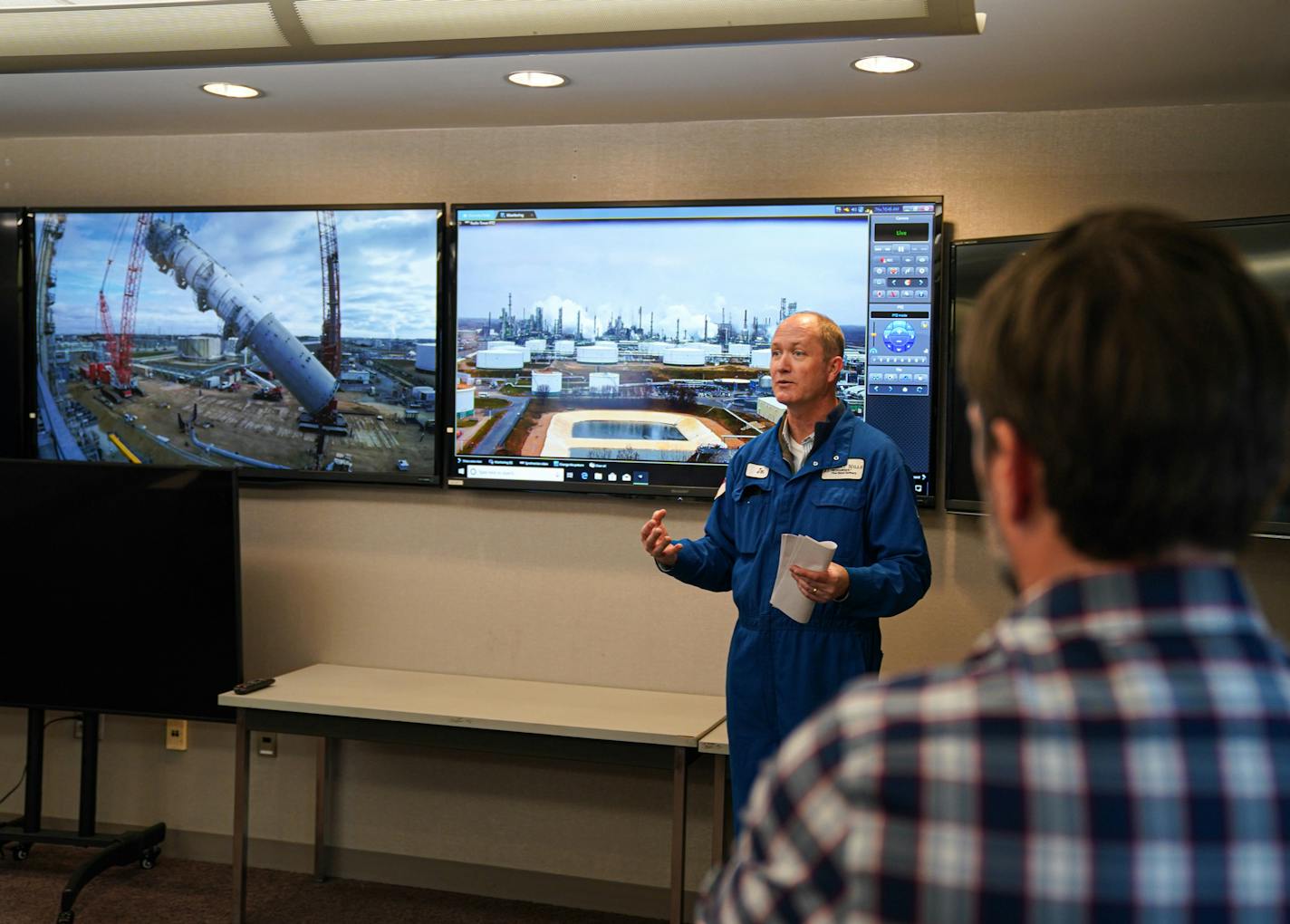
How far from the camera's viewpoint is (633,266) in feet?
12.7

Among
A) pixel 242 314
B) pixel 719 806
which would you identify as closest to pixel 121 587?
pixel 242 314

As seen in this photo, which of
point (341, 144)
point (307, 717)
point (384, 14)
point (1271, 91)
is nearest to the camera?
point (384, 14)

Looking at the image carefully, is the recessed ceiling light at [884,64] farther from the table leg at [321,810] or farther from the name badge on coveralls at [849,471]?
the table leg at [321,810]

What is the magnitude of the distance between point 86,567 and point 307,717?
0.97 m

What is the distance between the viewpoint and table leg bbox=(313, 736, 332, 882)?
4172mm

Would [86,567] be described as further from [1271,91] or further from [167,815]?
[1271,91]

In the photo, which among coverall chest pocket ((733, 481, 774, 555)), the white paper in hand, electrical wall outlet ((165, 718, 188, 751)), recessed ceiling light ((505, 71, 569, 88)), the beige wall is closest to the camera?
the white paper in hand

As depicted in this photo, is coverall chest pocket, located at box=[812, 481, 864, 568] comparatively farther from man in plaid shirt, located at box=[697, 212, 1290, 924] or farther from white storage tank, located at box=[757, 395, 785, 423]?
man in plaid shirt, located at box=[697, 212, 1290, 924]

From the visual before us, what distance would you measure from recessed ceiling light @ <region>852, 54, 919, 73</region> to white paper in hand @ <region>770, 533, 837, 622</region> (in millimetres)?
1255

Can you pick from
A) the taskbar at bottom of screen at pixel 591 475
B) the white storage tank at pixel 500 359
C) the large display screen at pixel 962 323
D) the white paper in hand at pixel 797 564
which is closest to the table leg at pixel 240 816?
the taskbar at bottom of screen at pixel 591 475

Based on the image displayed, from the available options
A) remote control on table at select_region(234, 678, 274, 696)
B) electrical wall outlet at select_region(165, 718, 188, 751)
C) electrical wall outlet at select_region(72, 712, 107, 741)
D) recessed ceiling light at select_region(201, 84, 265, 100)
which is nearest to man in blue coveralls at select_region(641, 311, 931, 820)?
remote control on table at select_region(234, 678, 274, 696)

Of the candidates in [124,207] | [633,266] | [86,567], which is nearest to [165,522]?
[86,567]

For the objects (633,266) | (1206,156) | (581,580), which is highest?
(1206,156)

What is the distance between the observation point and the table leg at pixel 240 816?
3.67 metres
